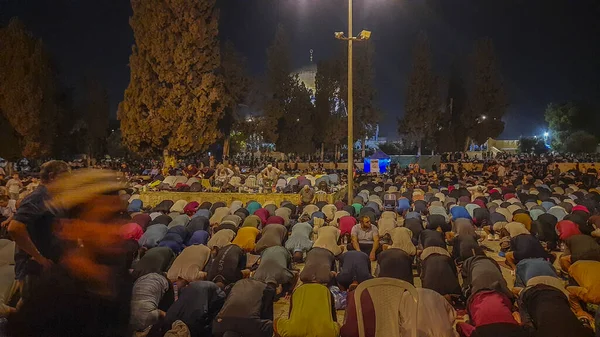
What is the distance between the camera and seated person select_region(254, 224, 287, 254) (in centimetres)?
940

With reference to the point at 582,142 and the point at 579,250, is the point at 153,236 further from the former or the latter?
the point at 582,142

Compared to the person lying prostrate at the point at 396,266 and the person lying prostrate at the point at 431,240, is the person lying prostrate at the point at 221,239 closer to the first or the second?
the person lying prostrate at the point at 396,266

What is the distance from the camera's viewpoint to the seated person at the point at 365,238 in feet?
32.9

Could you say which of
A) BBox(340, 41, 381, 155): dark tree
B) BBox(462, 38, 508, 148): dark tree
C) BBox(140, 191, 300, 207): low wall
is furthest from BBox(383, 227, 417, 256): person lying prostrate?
BBox(462, 38, 508, 148): dark tree

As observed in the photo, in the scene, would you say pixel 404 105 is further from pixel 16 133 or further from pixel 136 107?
pixel 16 133

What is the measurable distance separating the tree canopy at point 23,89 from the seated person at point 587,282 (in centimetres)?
3182

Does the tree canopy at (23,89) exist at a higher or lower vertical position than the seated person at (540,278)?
higher

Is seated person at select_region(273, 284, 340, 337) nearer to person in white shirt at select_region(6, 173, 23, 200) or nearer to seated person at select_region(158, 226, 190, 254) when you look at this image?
seated person at select_region(158, 226, 190, 254)

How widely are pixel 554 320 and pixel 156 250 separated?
19.5 ft

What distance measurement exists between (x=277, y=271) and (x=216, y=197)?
10.3 m

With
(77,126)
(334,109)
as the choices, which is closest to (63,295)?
(334,109)

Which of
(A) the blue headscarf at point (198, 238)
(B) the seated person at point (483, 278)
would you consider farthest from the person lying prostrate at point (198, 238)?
(B) the seated person at point (483, 278)

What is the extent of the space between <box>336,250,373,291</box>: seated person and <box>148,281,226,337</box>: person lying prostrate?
7.73 ft

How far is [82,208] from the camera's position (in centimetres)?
434
